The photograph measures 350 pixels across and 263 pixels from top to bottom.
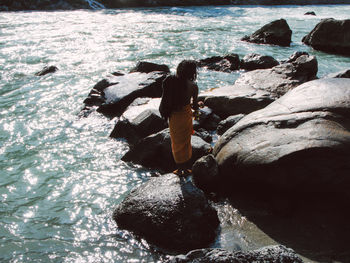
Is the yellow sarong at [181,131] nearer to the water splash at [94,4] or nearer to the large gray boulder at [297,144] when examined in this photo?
the large gray boulder at [297,144]

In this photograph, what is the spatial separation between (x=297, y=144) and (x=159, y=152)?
8.22 ft

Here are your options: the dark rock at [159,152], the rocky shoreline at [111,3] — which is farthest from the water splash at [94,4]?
the dark rock at [159,152]

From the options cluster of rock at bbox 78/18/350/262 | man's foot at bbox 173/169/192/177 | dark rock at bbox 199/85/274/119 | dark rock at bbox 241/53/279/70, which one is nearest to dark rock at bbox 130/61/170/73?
dark rock at bbox 199/85/274/119

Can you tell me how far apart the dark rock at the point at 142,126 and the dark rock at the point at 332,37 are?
10704mm

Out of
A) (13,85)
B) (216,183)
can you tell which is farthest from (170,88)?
(13,85)

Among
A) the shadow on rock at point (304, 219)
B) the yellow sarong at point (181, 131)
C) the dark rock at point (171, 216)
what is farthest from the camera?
the yellow sarong at point (181, 131)

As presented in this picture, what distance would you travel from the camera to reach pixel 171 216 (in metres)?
3.94

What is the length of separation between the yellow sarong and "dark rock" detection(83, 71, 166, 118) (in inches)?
135

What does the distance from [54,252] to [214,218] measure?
2037 mm

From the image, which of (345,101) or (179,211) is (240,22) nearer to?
(345,101)

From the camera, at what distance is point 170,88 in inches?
179

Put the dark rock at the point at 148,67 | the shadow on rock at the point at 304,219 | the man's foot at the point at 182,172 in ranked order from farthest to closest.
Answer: the dark rock at the point at 148,67, the man's foot at the point at 182,172, the shadow on rock at the point at 304,219

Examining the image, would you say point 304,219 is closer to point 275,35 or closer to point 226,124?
point 226,124

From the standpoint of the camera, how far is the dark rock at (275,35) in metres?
15.6
